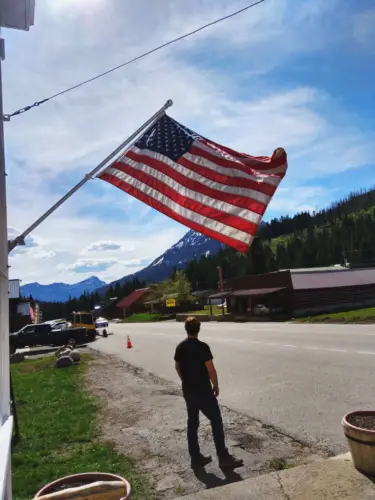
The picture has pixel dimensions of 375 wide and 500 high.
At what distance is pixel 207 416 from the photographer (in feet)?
20.9

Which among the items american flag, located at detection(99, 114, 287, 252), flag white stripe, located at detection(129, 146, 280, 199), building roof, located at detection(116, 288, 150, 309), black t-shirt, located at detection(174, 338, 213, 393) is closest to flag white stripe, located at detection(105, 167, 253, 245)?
american flag, located at detection(99, 114, 287, 252)

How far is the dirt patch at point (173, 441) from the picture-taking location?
5798mm

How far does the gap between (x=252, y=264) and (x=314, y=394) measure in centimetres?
9237

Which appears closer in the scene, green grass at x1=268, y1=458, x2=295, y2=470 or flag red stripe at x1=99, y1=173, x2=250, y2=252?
flag red stripe at x1=99, y1=173, x2=250, y2=252

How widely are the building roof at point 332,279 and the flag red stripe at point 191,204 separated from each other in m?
40.8

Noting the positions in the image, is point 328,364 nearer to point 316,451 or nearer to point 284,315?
point 316,451

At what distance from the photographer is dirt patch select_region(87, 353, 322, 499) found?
5798 millimetres

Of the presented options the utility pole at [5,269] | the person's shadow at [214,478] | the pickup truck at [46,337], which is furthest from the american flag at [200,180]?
the pickup truck at [46,337]

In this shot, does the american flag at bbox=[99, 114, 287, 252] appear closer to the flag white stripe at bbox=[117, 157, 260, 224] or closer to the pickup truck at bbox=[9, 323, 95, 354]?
the flag white stripe at bbox=[117, 157, 260, 224]

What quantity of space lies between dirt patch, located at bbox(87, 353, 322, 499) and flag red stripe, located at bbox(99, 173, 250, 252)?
8.80 feet

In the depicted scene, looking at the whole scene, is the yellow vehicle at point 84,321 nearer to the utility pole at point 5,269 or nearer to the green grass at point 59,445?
the green grass at point 59,445

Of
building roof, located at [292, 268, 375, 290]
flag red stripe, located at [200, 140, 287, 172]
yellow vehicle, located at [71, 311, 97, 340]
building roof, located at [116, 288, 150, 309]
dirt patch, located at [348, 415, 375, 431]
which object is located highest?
building roof, located at [116, 288, 150, 309]

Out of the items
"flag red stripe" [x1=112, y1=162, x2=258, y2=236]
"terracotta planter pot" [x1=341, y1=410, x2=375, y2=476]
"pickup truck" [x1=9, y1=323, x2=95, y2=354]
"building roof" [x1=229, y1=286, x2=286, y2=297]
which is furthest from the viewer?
"building roof" [x1=229, y1=286, x2=286, y2=297]

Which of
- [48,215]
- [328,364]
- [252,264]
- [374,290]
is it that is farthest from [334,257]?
[48,215]
